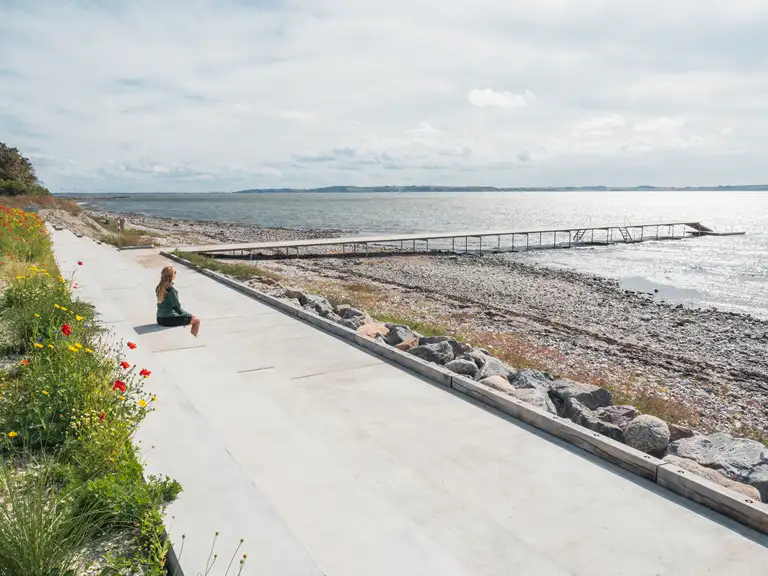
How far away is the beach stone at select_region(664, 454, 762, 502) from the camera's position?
466 cm

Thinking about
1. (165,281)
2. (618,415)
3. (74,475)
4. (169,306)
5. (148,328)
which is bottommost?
(618,415)

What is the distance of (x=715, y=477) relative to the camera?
493 centimetres

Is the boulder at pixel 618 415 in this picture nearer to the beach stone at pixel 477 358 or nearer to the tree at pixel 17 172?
the beach stone at pixel 477 358

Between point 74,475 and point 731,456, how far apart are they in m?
5.63

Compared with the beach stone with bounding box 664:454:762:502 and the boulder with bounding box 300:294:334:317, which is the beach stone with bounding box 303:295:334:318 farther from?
the beach stone with bounding box 664:454:762:502

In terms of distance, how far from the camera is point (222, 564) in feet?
10.6

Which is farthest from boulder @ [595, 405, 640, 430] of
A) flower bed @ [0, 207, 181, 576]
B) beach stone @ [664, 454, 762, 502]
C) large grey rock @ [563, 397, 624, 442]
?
flower bed @ [0, 207, 181, 576]

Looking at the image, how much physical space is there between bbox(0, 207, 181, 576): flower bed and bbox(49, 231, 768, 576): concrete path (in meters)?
0.24

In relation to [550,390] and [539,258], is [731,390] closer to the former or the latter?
[550,390]

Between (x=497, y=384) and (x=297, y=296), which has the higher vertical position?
(x=497, y=384)

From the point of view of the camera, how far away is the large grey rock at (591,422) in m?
6.16

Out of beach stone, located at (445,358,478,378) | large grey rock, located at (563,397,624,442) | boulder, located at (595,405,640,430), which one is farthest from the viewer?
beach stone, located at (445,358,478,378)

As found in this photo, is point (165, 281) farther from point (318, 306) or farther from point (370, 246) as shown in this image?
point (370, 246)

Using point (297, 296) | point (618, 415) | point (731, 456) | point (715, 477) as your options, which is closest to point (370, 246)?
point (297, 296)
